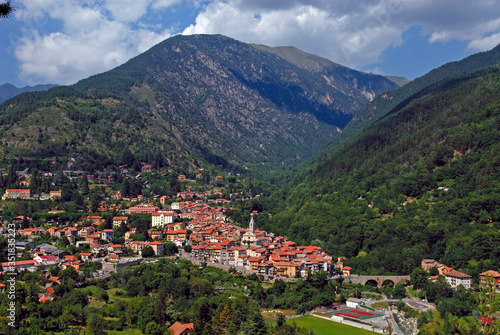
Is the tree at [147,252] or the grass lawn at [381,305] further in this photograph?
the tree at [147,252]

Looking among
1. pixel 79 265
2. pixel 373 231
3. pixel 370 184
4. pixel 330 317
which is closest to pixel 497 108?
pixel 370 184

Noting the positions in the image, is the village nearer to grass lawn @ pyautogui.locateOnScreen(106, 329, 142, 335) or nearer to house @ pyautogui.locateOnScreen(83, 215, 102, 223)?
house @ pyautogui.locateOnScreen(83, 215, 102, 223)

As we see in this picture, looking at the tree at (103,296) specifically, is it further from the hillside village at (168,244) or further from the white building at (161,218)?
the white building at (161,218)

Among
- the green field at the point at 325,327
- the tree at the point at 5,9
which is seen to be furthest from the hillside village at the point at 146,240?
the tree at the point at 5,9

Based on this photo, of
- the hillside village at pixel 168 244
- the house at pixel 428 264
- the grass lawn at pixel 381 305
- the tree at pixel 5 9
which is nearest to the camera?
the tree at pixel 5 9

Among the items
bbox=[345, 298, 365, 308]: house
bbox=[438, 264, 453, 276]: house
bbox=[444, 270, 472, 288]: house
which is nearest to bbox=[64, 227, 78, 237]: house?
bbox=[345, 298, 365, 308]: house
